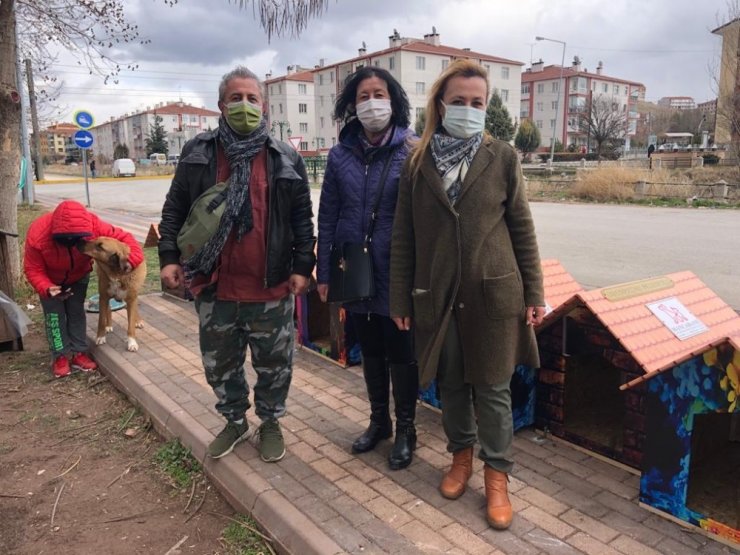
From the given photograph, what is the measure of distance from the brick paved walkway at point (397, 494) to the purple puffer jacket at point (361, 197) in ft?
2.83

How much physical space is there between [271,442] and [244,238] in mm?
1121

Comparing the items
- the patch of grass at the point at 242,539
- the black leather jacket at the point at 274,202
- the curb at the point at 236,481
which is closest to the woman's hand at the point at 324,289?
the black leather jacket at the point at 274,202

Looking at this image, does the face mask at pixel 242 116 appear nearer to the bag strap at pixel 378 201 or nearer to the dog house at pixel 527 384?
the bag strap at pixel 378 201

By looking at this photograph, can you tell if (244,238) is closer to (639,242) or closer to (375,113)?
(375,113)

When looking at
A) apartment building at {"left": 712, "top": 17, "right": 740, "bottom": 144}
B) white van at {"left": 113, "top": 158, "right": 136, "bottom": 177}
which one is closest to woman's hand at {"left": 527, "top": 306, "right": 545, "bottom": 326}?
apartment building at {"left": 712, "top": 17, "right": 740, "bottom": 144}

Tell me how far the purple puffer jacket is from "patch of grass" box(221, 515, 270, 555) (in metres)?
1.13

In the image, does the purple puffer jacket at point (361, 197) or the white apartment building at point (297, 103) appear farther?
the white apartment building at point (297, 103)

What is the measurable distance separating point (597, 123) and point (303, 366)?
59630 millimetres

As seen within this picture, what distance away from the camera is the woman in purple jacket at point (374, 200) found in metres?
2.95

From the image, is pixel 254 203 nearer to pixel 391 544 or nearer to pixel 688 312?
pixel 391 544

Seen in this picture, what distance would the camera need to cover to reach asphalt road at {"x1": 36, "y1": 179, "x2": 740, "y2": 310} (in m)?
8.52

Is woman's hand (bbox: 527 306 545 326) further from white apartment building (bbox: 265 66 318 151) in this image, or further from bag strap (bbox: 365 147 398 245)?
white apartment building (bbox: 265 66 318 151)

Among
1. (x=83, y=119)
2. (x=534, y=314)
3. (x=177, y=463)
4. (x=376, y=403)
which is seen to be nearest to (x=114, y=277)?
(x=177, y=463)

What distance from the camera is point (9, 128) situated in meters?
6.77
